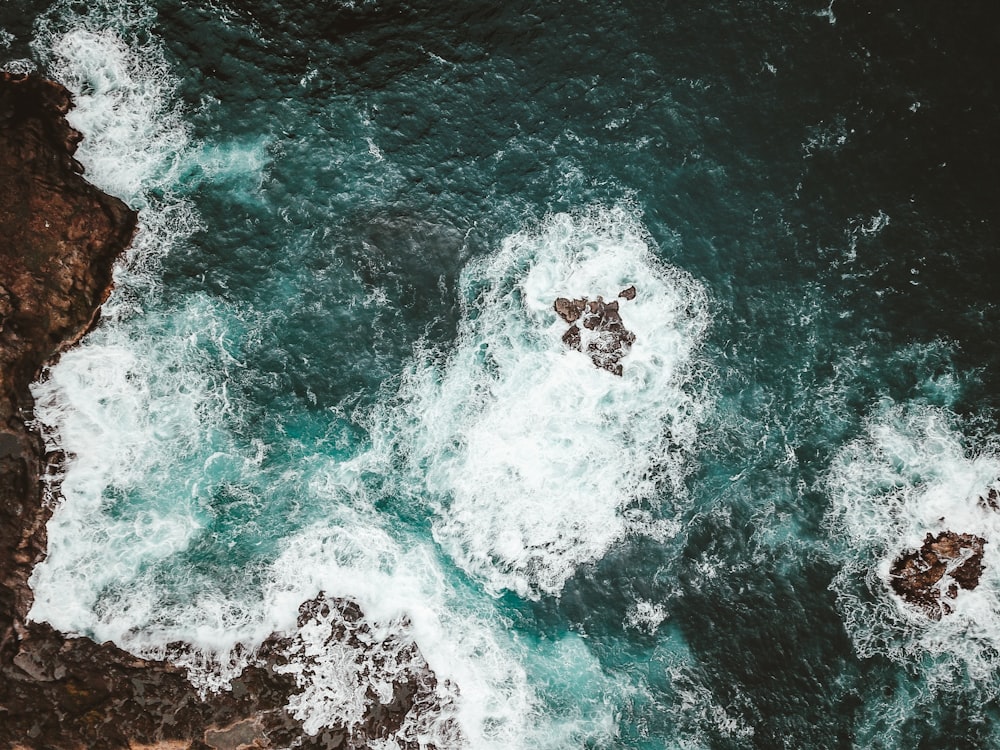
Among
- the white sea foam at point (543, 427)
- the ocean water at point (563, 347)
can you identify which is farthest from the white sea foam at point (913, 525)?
the white sea foam at point (543, 427)

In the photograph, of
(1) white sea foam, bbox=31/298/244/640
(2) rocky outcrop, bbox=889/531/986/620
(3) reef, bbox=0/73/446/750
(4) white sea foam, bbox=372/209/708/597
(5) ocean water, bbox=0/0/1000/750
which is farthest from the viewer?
(4) white sea foam, bbox=372/209/708/597

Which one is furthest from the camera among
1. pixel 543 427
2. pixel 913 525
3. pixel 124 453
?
pixel 543 427

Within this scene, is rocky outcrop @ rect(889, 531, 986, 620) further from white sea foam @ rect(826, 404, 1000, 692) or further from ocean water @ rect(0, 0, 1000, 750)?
ocean water @ rect(0, 0, 1000, 750)

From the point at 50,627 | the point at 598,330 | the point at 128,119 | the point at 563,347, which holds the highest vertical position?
the point at 598,330

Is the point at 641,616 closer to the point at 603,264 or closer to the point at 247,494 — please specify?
the point at 603,264

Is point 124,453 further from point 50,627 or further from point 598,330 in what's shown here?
point 598,330

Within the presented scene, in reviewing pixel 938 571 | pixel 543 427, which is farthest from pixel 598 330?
pixel 938 571

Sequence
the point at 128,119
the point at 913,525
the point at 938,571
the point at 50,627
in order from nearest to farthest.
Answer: the point at 50,627 < the point at 938,571 < the point at 913,525 < the point at 128,119

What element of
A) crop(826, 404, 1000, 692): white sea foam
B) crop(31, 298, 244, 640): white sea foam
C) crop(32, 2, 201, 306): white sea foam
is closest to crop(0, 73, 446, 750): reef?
crop(31, 298, 244, 640): white sea foam
